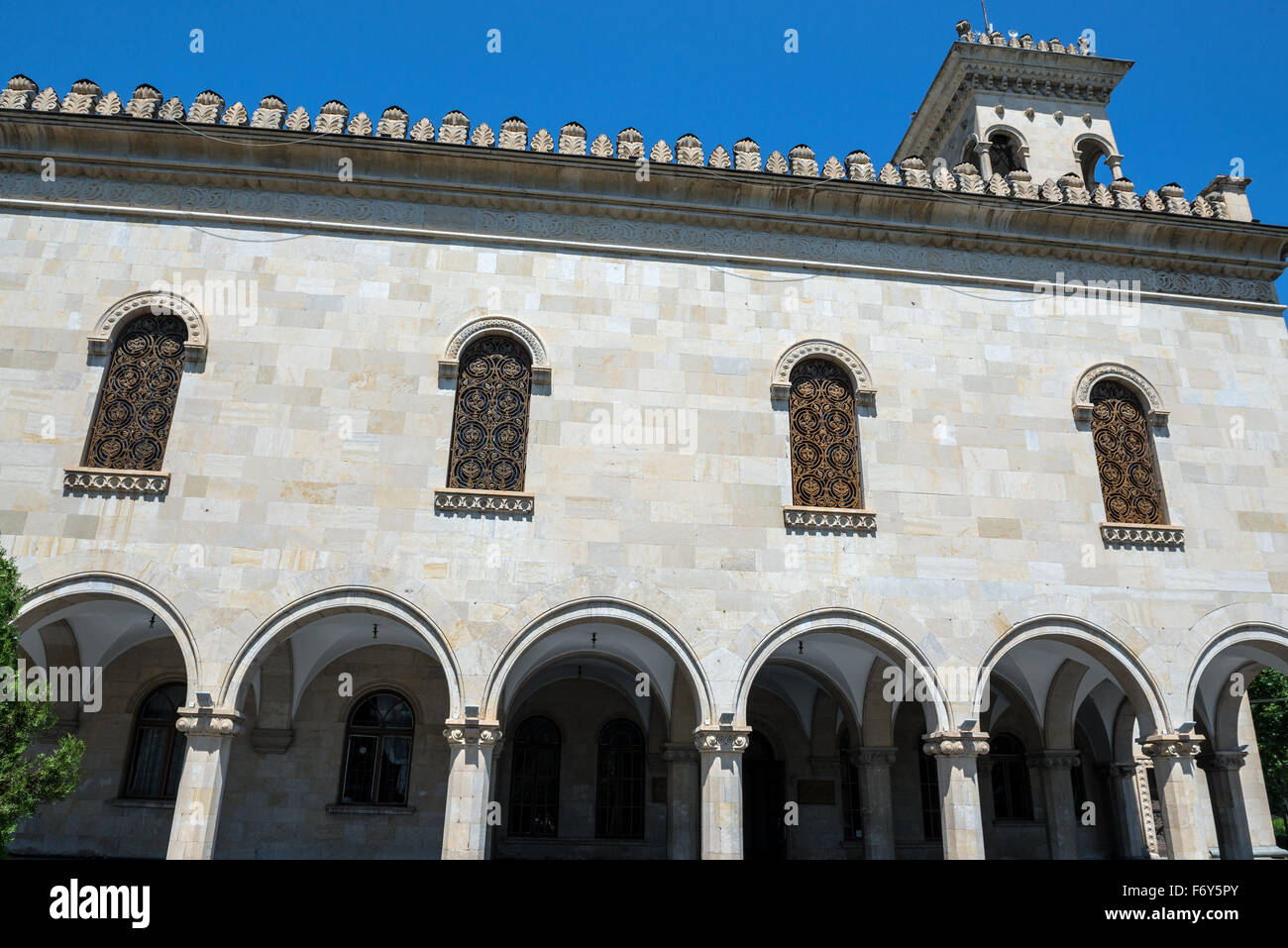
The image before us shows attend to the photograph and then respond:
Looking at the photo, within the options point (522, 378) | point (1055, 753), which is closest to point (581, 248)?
point (522, 378)

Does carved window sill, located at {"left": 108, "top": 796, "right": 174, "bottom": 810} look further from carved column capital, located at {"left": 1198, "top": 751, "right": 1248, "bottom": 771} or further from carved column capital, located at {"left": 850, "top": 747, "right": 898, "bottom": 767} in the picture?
carved column capital, located at {"left": 1198, "top": 751, "right": 1248, "bottom": 771}

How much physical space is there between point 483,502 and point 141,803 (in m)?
7.18

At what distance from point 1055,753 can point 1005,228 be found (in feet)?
30.3

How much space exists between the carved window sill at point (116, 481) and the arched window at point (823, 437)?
874cm

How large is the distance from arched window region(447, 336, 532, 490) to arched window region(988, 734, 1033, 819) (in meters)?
11.1

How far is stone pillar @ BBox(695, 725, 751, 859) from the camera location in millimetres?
10906

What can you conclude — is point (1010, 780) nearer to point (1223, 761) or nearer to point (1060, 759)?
point (1060, 759)

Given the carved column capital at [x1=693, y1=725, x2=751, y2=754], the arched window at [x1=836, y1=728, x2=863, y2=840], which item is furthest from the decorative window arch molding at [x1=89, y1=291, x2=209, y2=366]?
the arched window at [x1=836, y1=728, x2=863, y2=840]

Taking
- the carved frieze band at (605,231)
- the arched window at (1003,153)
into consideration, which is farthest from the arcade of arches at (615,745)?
the arched window at (1003,153)

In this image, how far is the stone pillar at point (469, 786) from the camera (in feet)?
A: 34.6

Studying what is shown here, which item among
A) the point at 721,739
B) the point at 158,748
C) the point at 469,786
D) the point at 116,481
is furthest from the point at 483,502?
the point at 158,748

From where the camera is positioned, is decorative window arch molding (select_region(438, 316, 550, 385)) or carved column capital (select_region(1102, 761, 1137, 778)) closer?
decorative window arch molding (select_region(438, 316, 550, 385))
